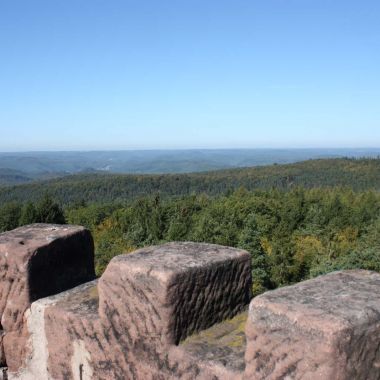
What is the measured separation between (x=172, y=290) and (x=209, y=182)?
164 metres

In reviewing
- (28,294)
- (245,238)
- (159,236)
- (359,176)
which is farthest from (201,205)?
(359,176)

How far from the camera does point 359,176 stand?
140 m

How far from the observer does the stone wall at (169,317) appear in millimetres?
1937

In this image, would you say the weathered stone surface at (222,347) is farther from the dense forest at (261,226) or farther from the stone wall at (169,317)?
the dense forest at (261,226)

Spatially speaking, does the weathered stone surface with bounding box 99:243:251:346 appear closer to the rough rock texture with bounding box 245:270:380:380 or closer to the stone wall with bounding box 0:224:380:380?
the stone wall with bounding box 0:224:380:380

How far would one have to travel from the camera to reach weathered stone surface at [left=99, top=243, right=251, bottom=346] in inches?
95.6

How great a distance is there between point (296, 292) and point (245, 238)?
34954 mm

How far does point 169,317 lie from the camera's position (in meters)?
2.41

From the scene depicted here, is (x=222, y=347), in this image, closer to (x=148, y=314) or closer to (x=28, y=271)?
(x=148, y=314)

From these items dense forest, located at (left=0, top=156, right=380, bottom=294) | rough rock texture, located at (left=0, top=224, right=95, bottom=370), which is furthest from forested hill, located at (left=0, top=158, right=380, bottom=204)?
rough rock texture, located at (left=0, top=224, right=95, bottom=370)

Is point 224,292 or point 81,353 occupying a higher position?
point 224,292

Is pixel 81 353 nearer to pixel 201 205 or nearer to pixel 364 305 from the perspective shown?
pixel 364 305

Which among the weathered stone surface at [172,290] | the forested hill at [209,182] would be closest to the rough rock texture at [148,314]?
the weathered stone surface at [172,290]

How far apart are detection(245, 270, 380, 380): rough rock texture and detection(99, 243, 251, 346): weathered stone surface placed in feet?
1.50
